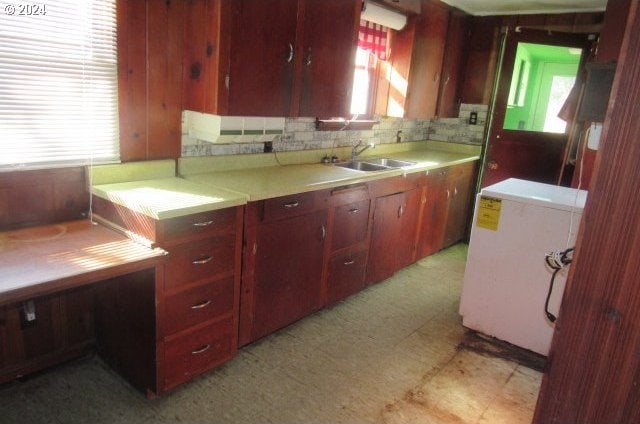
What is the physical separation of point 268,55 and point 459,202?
2.72 metres

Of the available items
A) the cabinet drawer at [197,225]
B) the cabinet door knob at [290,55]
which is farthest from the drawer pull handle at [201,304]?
the cabinet door knob at [290,55]

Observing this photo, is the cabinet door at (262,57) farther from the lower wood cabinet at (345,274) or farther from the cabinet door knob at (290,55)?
the lower wood cabinet at (345,274)

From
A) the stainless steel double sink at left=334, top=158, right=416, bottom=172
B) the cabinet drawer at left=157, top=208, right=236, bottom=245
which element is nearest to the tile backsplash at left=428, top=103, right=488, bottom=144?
the stainless steel double sink at left=334, top=158, right=416, bottom=172

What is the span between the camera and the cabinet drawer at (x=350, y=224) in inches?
116

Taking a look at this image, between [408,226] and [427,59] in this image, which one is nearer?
[408,226]

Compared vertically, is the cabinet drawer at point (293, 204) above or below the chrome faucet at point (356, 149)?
below

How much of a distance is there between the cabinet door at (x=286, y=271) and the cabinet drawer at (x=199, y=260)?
0.71ft

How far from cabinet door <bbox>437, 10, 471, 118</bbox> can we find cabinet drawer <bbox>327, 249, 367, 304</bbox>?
1981mm

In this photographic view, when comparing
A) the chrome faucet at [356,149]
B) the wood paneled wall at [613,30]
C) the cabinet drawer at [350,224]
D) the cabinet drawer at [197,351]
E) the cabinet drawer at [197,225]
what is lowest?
the cabinet drawer at [197,351]

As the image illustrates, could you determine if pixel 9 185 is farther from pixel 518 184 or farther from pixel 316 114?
pixel 518 184

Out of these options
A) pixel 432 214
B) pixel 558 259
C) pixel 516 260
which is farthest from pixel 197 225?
pixel 432 214

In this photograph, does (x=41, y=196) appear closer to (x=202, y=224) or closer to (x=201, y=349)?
(x=202, y=224)

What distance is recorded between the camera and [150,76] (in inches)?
93.2

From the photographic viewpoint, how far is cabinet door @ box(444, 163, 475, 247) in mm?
4332
